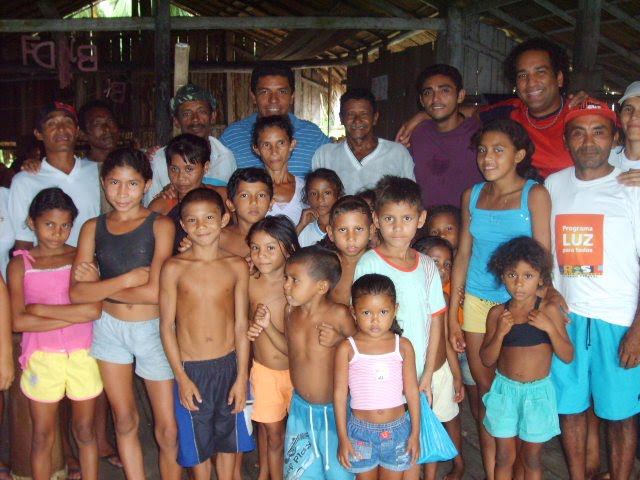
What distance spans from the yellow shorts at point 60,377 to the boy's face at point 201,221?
0.78 meters

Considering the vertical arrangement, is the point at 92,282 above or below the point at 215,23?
below

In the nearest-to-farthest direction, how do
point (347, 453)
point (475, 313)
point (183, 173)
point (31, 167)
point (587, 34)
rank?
point (347, 453) < point (475, 313) < point (183, 173) < point (31, 167) < point (587, 34)

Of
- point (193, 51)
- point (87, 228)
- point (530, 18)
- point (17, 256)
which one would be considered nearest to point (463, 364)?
point (87, 228)

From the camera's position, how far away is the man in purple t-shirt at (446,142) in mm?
3418

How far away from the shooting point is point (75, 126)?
324 centimetres

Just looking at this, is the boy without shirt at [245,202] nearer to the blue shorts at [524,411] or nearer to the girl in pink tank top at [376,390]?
the girl in pink tank top at [376,390]

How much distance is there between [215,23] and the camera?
21.1 feet

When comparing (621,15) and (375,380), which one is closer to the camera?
(375,380)

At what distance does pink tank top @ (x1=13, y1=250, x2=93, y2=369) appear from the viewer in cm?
267

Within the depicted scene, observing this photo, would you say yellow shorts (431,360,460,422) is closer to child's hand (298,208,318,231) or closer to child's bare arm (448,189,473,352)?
child's bare arm (448,189,473,352)

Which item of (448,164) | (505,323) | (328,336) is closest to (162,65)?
(448,164)

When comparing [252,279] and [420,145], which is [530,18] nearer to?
[420,145]

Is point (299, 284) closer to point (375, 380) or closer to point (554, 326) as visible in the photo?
point (375, 380)

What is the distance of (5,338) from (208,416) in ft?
3.08
